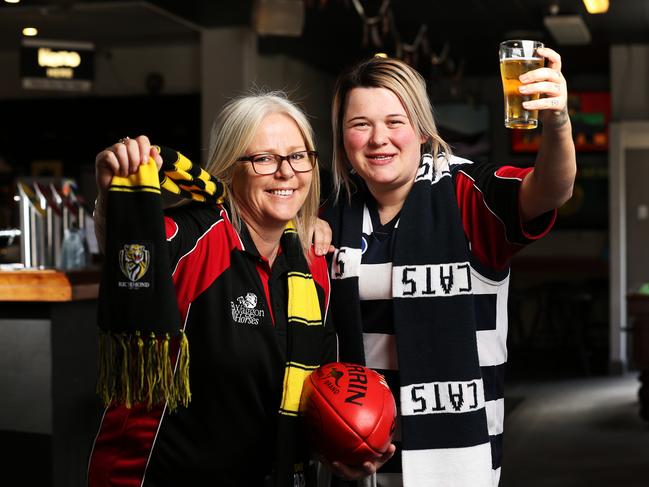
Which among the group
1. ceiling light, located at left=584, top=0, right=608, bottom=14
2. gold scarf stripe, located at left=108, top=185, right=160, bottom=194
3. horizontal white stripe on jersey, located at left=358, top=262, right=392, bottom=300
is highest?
ceiling light, located at left=584, top=0, right=608, bottom=14

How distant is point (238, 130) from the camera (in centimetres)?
226

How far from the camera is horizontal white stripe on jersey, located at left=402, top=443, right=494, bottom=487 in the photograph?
227 centimetres

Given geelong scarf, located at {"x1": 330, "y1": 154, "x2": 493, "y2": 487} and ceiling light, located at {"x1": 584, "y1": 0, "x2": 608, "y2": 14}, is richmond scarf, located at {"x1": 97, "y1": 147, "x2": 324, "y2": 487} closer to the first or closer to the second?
geelong scarf, located at {"x1": 330, "y1": 154, "x2": 493, "y2": 487}

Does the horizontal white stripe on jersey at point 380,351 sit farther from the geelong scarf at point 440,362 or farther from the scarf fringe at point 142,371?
the scarf fringe at point 142,371

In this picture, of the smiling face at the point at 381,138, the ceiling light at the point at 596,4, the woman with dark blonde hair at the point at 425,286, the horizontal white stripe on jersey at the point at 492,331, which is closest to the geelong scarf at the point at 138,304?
the woman with dark blonde hair at the point at 425,286

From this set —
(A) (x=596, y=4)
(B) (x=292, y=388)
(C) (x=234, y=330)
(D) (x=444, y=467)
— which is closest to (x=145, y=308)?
(C) (x=234, y=330)

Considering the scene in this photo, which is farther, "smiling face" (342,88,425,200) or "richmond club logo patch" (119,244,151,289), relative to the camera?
"smiling face" (342,88,425,200)

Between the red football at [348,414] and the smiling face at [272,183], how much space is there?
15.6 inches

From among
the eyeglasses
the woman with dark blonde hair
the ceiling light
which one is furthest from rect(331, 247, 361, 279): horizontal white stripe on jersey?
the ceiling light

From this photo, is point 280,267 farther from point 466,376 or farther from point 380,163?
point 466,376

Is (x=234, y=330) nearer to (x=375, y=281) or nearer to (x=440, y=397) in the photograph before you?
(x=375, y=281)

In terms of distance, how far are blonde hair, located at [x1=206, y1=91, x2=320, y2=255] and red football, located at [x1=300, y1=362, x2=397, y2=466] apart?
362 mm

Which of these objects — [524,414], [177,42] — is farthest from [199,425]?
[177,42]

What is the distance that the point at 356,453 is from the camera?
6.94 feet
